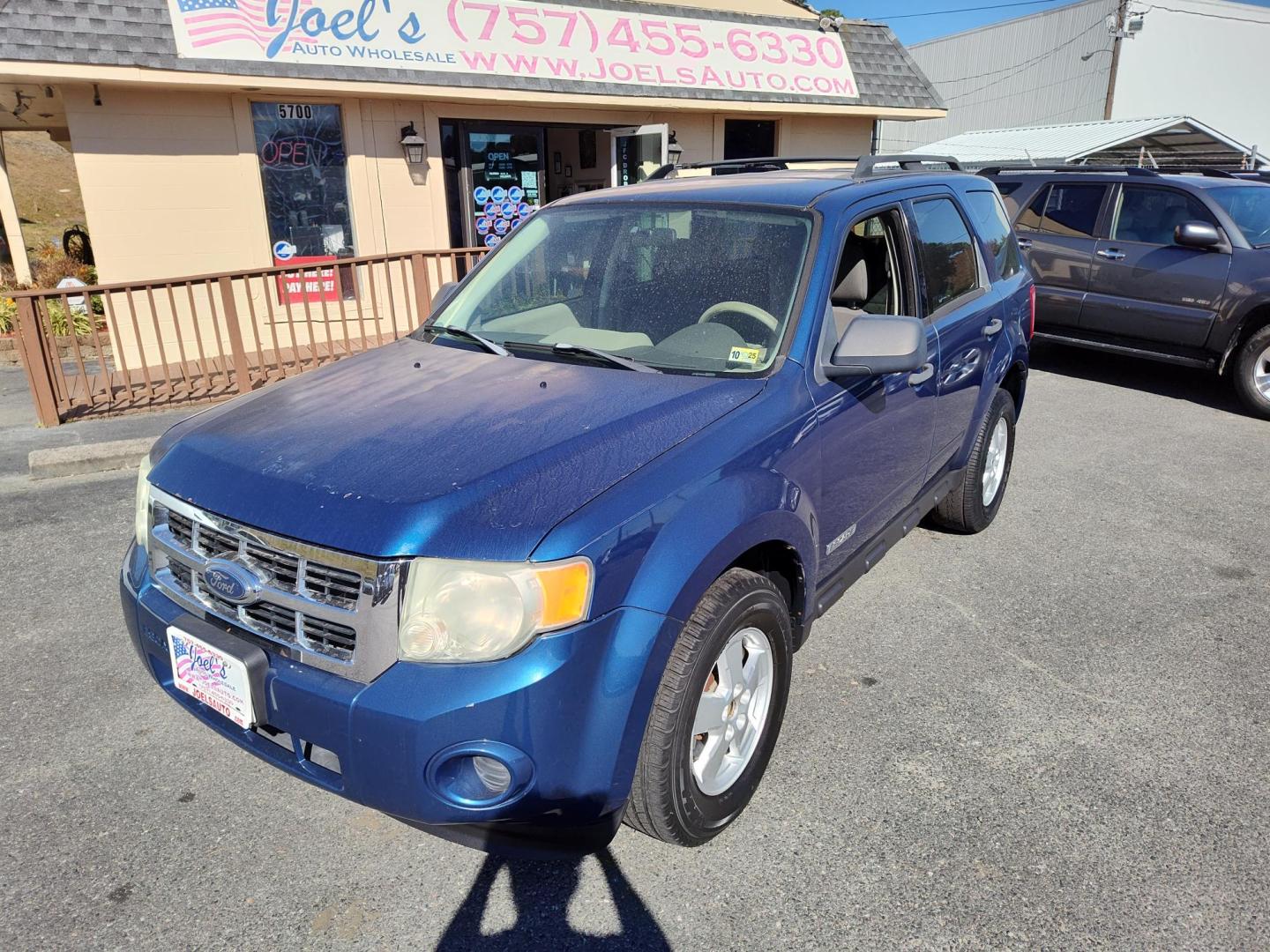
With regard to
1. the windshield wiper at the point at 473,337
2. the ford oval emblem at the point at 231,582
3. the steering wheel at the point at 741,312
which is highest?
the steering wheel at the point at 741,312

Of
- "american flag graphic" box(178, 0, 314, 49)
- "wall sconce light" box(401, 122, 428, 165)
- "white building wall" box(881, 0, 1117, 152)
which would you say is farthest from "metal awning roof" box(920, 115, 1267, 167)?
"american flag graphic" box(178, 0, 314, 49)

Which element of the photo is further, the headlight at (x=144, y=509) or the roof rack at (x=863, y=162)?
the roof rack at (x=863, y=162)

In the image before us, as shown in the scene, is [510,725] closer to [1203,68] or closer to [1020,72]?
[1020,72]

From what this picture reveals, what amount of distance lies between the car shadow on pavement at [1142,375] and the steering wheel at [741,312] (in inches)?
259

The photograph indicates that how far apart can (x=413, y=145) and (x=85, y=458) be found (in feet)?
18.4

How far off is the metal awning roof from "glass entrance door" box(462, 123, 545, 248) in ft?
35.2

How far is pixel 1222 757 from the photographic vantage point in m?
2.99

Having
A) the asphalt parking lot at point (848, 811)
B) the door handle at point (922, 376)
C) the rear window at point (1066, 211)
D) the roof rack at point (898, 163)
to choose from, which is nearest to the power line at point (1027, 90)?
the rear window at point (1066, 211)

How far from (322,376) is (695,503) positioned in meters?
1.62

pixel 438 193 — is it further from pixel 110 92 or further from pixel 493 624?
pixel 493 624

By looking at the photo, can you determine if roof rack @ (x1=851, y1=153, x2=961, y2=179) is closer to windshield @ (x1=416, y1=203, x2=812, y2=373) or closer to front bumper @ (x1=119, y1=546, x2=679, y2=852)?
windshield @ (x1=416, y1=203, x2=812, y2=373)

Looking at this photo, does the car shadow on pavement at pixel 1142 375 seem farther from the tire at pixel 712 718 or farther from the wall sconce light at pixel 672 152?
the tire at pixel 712 718

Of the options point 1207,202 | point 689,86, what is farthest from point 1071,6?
point 1207,202

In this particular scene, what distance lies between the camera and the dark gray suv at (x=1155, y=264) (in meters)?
7.33
